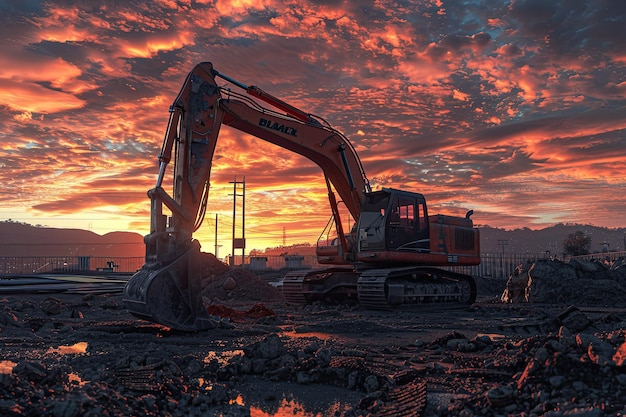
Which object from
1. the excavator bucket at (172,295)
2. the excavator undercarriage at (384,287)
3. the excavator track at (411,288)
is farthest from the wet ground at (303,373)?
the excavator undercarriage at (384,287)

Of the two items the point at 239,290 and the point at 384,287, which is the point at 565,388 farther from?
the point at 239,290

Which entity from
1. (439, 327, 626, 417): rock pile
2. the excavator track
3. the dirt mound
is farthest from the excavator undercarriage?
(439, 327, 626, 417): rock pile

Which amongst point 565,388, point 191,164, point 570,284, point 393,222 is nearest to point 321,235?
point 393,222

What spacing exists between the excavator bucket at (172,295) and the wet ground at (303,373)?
301 mm

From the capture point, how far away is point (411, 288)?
53.0ft

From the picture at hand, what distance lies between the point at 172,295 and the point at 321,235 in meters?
8.23

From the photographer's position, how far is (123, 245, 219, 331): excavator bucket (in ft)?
31.0

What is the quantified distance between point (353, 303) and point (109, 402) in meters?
13.0

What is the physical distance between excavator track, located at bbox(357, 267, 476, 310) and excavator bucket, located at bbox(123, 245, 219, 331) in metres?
6.09

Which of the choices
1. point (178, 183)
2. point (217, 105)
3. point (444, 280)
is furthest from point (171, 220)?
point (444, 280)

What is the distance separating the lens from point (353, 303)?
17.5 metres

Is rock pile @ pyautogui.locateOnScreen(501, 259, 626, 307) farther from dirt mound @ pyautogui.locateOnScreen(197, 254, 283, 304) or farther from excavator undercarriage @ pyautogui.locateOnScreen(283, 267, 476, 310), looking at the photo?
dirt mound @ pyautogui.locateOnScreen(197, 254, 283, 304)

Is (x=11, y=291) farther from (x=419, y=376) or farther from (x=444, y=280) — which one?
(x=419, y=376)

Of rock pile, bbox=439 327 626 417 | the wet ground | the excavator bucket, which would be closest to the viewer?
rock pile, bbox=439 327 626 417
